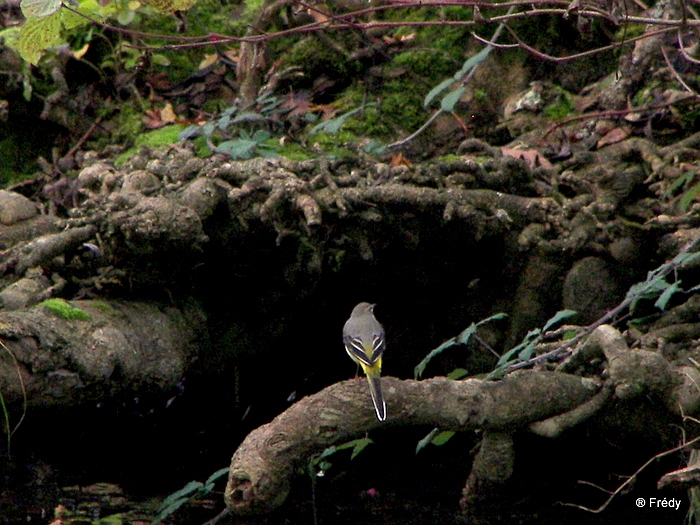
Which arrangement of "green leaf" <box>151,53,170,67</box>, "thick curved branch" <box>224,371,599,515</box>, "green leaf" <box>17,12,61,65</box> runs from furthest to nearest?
"green leaf" <box>151,53,170,67</box>
"thick curved branch" <box>224,371,599,515</box>
"green leaf" <box>17,12,61,65</box>

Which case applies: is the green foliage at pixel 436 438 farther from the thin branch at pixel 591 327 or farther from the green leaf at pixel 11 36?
the green leaf at pixel 11 36

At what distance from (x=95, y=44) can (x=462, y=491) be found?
427 centimetres

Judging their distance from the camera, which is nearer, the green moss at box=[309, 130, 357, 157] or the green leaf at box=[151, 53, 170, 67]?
the green moss at box=[309, 130, 357, 157]

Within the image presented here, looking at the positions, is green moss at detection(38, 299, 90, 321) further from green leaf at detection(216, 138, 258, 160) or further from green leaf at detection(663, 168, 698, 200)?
green leaf at detection(663, 168, 698, 200)

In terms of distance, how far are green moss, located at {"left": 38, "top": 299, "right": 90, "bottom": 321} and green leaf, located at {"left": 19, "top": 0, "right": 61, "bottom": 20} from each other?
164cm

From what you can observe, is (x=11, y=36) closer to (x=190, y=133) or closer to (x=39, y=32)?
(x=190, y=133)

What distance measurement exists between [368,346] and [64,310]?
4.39 feet

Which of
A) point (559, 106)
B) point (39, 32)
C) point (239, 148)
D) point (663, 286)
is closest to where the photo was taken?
point (39, 32)

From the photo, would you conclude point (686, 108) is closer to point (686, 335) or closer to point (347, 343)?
point (686, 335)

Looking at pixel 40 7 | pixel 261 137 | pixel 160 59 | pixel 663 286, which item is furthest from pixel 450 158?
pixel 40 7

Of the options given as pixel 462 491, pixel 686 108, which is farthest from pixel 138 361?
pixel 686 108

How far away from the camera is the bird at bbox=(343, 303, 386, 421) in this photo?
9.92ft

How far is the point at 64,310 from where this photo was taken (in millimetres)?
3771

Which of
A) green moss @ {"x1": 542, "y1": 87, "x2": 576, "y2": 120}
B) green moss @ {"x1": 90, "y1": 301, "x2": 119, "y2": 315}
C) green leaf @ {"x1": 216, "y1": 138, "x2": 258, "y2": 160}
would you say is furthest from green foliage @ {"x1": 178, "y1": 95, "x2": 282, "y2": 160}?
green moss @ {"x1": 542, "y1": 87, "x2": 576, "y2": 120}
